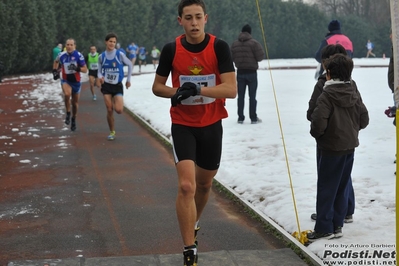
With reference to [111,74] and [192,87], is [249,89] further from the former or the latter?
[192,87]

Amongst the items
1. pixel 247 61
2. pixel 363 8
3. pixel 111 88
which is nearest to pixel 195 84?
pixel 111 88

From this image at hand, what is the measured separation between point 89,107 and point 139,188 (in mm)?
12332

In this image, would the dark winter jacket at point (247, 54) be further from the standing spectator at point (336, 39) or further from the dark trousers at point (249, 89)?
the standing spectator at point (336, 39)

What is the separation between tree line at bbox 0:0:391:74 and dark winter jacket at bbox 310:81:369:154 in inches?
658

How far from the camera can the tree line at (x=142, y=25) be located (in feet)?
139

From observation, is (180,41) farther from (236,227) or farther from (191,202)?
(236,227)

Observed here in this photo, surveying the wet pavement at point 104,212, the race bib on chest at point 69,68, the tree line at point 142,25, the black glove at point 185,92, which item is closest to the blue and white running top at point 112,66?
the wet pavement at point 104,212

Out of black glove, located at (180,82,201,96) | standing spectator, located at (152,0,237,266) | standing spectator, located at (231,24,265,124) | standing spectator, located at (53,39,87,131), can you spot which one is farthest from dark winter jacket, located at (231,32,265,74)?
black glove, located at (180,82,201,96)

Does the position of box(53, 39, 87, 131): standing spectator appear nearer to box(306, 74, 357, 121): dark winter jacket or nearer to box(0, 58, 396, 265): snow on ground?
box(0, 58, 396, 265): snow on ground

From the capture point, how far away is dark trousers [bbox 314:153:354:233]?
19.8 feet

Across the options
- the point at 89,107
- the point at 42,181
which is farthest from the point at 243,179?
A: the point at 89,107

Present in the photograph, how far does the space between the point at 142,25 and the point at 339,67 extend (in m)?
55.1

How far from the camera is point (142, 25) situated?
59969mm

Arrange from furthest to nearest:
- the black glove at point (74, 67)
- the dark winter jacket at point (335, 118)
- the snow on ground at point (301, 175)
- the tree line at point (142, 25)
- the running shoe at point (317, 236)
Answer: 1. the tree line at point (142, 25)
2. the black glove at point (74, 67)
3. the running shoe at point (317, 236)
4. the snow on ground at point (301, 175)
5. the dark winter jacket at point (335, 118)
